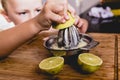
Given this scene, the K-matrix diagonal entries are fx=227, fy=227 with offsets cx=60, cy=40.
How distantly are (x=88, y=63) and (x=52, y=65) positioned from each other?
11 cm

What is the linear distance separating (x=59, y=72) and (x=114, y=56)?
206 millimetres

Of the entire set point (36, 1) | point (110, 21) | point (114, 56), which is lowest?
point (110, 21)

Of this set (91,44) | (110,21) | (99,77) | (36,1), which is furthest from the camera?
(110,21)

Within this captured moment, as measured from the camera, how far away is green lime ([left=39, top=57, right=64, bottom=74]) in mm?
648

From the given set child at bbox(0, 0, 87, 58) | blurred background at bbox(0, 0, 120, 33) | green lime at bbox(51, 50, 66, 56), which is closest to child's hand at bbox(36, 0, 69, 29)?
child at bbox(0, 0, 87, 58)

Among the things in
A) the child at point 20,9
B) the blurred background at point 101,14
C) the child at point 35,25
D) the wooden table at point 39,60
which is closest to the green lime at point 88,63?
the wooden table at point 39,60

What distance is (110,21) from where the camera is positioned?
7.25 feet

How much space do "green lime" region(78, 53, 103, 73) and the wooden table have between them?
0.05 feet

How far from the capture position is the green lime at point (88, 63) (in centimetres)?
64

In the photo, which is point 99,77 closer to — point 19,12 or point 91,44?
point 91,44

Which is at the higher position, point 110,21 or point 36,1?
point 36,1

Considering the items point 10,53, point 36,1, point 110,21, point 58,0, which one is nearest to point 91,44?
point 58,0

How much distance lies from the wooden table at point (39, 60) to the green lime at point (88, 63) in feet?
0.05

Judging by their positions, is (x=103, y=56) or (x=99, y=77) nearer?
(x=99, y=77)
